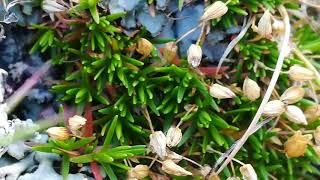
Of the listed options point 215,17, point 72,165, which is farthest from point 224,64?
point 72,165

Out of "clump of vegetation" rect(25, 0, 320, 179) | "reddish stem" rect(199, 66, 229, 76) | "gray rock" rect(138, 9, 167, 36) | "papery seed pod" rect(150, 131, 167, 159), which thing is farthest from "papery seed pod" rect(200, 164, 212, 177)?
"gray rock" rect(138, 9, 167, 36)

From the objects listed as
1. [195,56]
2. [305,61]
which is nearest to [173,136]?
[195,56]

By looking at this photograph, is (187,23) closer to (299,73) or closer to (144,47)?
(144,47)

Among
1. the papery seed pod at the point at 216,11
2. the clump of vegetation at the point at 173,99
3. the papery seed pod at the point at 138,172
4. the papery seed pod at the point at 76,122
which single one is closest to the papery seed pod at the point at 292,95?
the clump of vegetation at the point at 173,99

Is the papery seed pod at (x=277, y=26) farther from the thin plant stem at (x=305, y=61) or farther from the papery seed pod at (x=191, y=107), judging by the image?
the papery seed pod at (x=191, y=107)

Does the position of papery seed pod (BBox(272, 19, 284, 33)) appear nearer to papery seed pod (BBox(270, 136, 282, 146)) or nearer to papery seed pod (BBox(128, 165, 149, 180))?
papery seed pod (BBox(270, 136, 282, 146))

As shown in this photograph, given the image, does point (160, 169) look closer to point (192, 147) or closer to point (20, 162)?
point (192, 147)
